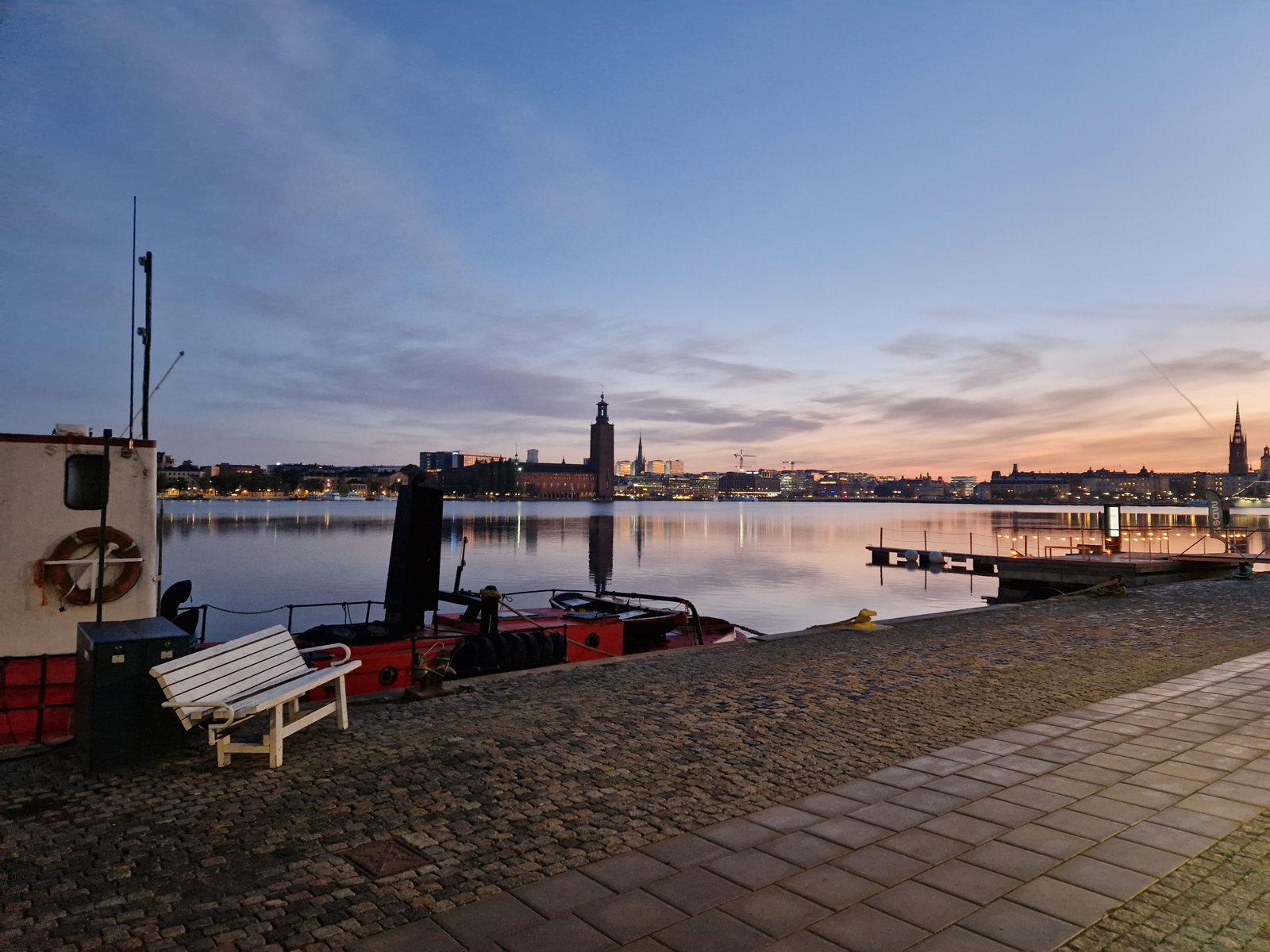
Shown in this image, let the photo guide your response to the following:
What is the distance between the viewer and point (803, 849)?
15.2 ft

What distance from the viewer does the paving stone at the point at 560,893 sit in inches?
157

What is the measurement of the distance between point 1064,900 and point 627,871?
2199mm

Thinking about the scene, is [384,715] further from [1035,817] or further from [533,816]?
[1035,817]

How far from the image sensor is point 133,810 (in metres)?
5.30

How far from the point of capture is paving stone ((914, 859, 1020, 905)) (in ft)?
13.3

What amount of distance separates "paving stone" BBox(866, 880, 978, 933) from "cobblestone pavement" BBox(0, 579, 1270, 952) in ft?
3.38

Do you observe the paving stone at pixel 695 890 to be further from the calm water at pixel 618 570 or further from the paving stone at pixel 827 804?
the calm water at pixel 618 570

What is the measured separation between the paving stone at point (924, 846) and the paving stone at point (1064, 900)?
1.58 feet

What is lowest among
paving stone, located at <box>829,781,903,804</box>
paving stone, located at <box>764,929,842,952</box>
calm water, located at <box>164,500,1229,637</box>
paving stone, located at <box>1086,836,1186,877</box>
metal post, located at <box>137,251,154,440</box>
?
calm water, located at <box>164,500,1229,637</box>

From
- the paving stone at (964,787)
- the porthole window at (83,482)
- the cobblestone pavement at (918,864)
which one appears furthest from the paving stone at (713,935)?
the porthole window at (83,482)

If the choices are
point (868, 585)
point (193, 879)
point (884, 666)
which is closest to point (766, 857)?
point (193, 879)

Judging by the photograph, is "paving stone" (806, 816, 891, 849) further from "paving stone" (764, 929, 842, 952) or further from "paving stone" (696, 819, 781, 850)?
"paving stone" (764, 929, 842, 952)

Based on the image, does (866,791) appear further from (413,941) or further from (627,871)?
(413,941)

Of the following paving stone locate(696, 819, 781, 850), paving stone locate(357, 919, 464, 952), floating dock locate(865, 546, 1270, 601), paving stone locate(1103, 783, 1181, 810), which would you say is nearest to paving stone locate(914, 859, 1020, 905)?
paving stone locate(696, 819, 781, 850)
